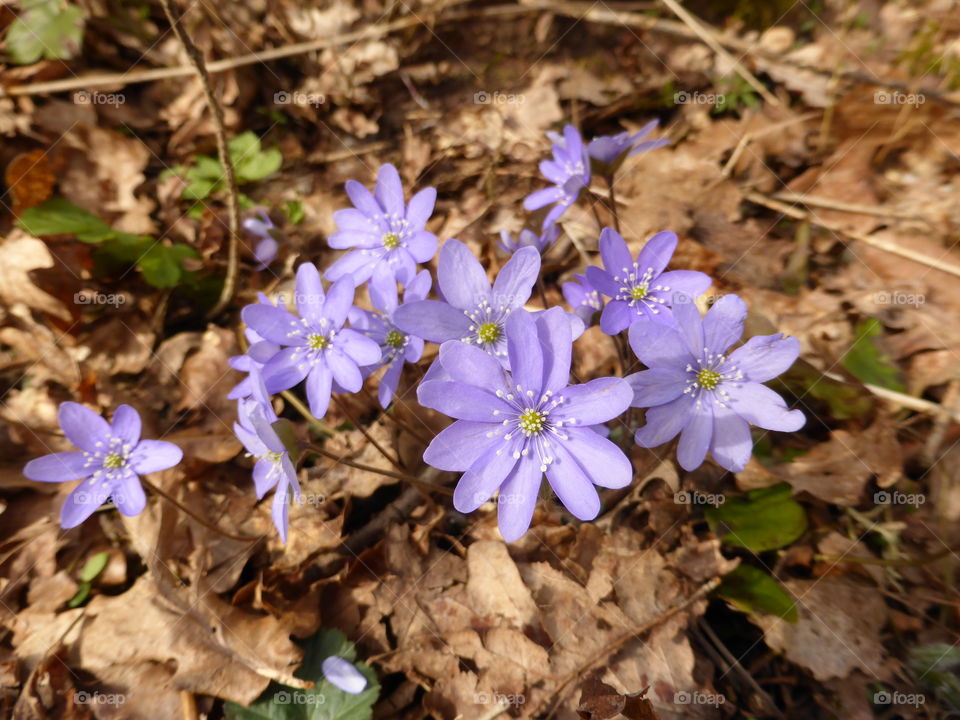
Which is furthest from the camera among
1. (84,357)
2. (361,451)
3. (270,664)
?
(84,357)

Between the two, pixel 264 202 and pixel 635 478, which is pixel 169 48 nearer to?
pixel 264 202

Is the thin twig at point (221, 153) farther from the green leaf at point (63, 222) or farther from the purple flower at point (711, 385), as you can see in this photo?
the purple flower at point (711, 385)

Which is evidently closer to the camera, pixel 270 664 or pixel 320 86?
pixel 270 664

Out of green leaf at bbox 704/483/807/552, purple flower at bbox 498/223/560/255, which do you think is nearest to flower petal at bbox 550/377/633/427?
purple flower at bbox 498/223/560/255

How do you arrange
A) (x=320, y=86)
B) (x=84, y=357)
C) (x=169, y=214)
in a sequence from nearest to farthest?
(x=84, y=357) → (x=169, y=214) → (x=320, y=86)

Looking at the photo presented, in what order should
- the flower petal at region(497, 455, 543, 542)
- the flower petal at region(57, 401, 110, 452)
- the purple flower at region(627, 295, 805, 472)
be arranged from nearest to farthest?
the flower petal at region(497, 455, 543, 542) < the purple flower at region(627, 295, 805, 472) < the flower petal at region(57, 401, 110, 452)

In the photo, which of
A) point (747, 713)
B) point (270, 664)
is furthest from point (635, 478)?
point (270, 664)

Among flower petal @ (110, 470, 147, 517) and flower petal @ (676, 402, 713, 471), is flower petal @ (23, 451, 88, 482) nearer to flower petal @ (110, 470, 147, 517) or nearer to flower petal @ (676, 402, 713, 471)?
flower petal @ (110, 470, 147, 517)
